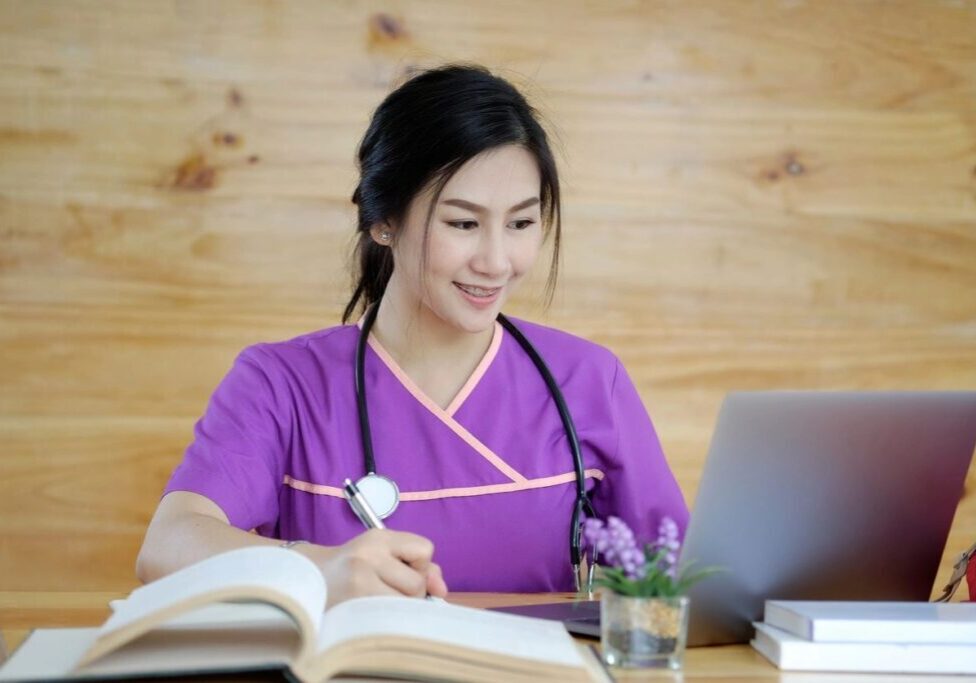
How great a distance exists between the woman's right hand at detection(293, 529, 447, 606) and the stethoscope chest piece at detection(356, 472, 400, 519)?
1.48ft

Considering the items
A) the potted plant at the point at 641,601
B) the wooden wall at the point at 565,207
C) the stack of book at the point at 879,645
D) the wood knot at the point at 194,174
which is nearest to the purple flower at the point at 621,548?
the potted plant at the point at 641,601

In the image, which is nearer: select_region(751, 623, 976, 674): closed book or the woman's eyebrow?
select_region(751, 623, 976, 674): closed book

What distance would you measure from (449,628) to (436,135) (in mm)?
924

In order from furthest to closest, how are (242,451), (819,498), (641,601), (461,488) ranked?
(461,488) → (242,451) → (819,498) → (641,601)

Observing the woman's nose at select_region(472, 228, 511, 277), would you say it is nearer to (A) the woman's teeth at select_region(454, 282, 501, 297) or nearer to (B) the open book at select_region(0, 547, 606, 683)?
(A) the woman's teeth at select_region(454, 282, 501, 297)

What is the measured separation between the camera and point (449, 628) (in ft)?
3.08

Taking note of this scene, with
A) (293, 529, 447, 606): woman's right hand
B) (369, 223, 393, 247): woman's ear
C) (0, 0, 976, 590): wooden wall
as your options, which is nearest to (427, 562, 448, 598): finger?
(293, 529, 447, 606): woman's right hand

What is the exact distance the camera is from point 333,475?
1.69 metres

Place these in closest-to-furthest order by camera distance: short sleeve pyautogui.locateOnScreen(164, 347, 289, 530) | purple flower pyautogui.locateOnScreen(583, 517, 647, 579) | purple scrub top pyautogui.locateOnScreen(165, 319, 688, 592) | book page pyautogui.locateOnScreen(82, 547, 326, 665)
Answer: book page pyautogui.locateOnScreen(82, 547, 326, 665), purple flower pyautogui.locateOnScreen(583, 517, 647, 579), short sleeve pyautogui.locateOnScreen(164, 347, 289, 530), purple scrub top pyautogui.locateOnScreen(165, 319, 688, 592)

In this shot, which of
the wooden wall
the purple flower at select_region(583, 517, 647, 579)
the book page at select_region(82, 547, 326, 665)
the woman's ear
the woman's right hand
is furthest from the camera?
the wooden wall

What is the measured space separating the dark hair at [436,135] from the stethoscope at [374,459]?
0.19m

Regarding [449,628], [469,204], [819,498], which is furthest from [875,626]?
[469,204]

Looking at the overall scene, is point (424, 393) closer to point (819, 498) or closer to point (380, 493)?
point (380, 493)

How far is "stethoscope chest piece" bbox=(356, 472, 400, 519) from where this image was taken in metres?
1.61
